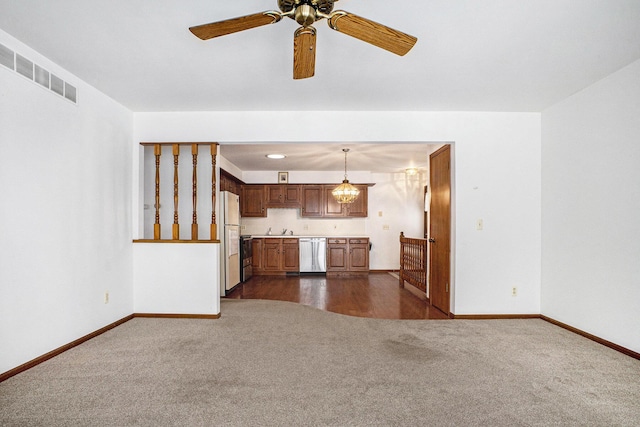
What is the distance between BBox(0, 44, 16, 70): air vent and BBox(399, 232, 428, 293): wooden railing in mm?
4838

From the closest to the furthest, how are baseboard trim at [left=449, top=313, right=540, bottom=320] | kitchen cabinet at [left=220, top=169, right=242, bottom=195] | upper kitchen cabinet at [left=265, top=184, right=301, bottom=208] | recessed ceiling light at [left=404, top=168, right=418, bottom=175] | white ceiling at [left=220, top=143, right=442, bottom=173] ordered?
baseboard trim at [left=449, top=313, right=540, bottom=320]
white ceiling at [left=220, top=143, right=442, bottom=173]
kitchen cabinet at [left=220, top=169, right=242, bottom=195]
recessed ceiling light at [left=404, top=168, right=418, bottom=175]
upper kitchen cabinet at [left=265, top=184, right=301, bottom=208]

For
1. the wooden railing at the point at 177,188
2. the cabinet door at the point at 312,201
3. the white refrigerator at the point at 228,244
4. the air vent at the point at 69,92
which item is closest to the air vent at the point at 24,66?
the air vent at the point at 69,92

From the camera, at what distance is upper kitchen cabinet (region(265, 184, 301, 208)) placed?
24.3ft

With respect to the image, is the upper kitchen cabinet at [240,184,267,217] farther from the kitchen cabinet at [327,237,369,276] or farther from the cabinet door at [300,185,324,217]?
the kitchen cabinet at [327,237,369,276]

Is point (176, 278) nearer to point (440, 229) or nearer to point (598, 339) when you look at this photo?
point (440, 229)

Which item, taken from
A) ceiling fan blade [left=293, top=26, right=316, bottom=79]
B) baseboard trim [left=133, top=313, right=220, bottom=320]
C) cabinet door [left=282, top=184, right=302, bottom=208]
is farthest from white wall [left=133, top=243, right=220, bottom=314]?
cabinet door [left=282, top=184, right=302, bottom=208]

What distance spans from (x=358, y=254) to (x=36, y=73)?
5.83 metres

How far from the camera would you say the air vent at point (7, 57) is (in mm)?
2246

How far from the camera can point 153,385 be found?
215 centimetres

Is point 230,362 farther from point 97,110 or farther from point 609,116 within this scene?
point 609,116

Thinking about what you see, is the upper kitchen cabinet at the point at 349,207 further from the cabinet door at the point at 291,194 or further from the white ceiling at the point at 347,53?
the white ceiling at the point at 347,53

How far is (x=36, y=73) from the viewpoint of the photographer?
252cm

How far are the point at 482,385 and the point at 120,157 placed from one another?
3.91 meters

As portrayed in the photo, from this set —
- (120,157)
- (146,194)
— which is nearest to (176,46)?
(120,157)
